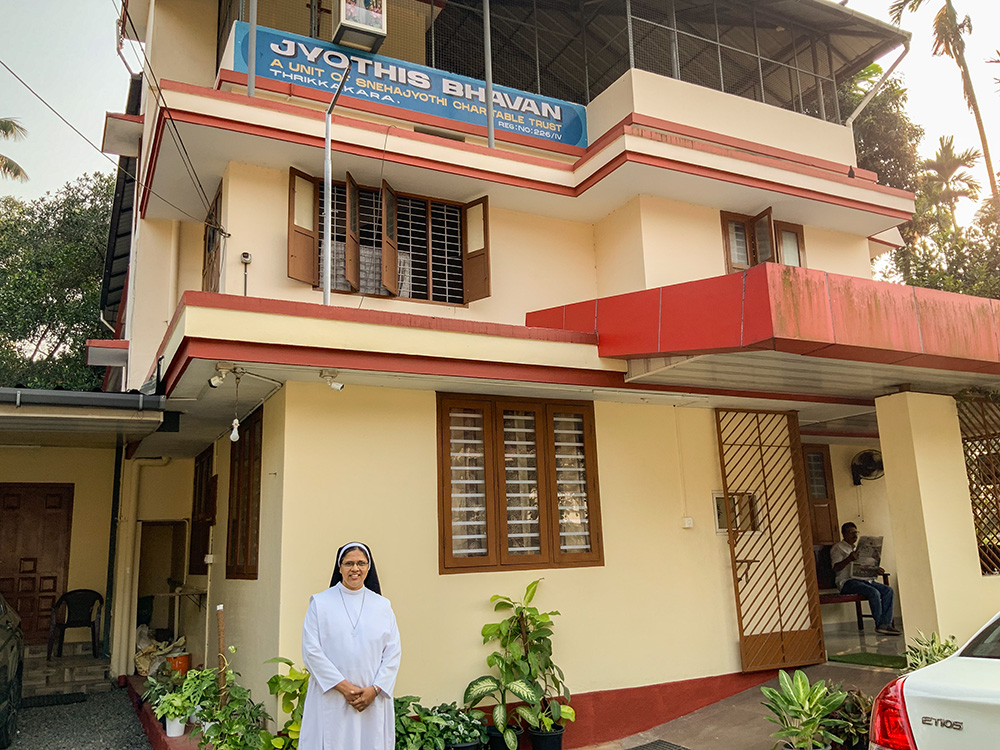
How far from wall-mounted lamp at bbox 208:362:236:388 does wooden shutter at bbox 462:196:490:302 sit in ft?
10.8

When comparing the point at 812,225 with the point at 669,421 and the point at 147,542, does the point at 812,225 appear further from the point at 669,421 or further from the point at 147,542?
the point at 147,542

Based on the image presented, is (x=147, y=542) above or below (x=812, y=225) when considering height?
below

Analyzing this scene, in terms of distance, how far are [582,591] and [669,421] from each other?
2.03 m

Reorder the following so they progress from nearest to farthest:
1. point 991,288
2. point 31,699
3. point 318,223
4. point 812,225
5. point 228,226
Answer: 1. point 228,226
2. point 318,223
3. point 31,699
4. point 812,225
5. point 991,288

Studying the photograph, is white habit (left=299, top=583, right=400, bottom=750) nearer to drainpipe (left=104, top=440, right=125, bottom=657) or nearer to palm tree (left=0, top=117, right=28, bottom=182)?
drainpipe (left=104, top=440, right=125, bottom=657)

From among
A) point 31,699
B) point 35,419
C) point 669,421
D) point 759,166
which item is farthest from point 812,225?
point 31,699

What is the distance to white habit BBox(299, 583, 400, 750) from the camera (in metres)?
4.88

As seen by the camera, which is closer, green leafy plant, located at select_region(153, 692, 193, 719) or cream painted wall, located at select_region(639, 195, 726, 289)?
green leafy plant, located at select_region(153, 692, 193, 719)

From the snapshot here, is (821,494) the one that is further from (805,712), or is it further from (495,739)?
(495,739)

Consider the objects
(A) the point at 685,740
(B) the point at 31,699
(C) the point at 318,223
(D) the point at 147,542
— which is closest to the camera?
(A) the point at 685,740

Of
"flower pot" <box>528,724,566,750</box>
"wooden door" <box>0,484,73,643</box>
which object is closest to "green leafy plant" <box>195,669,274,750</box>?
"flower pot" <box>528,724,566,750</box>

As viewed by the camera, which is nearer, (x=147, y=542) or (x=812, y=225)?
(x=812, y=225)

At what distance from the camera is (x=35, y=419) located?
23.9ft

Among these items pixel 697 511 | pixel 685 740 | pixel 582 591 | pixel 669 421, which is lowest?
pixel 685 740
